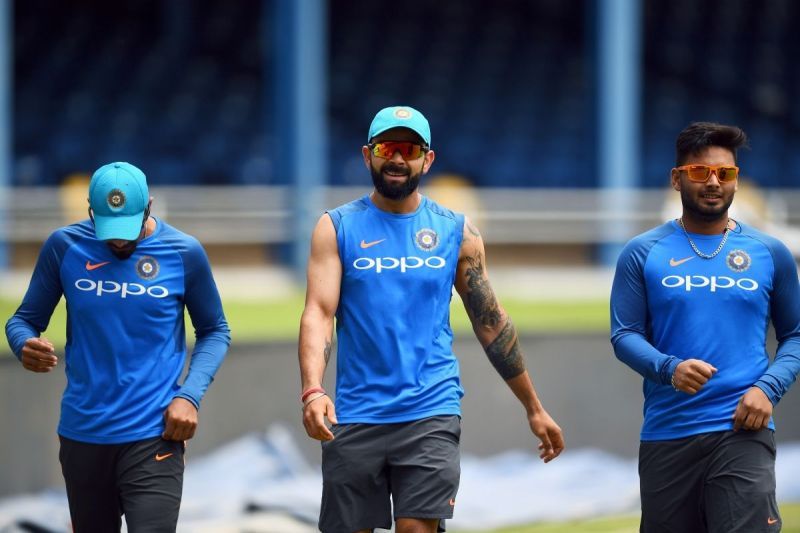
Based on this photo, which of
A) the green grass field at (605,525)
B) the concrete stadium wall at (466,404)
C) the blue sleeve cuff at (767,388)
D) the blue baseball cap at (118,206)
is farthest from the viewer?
the concrete stadium wall at (466,404)

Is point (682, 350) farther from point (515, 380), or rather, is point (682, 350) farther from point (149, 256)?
point (149, 256)

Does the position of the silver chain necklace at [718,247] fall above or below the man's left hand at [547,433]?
above

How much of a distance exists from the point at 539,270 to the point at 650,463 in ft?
30.6

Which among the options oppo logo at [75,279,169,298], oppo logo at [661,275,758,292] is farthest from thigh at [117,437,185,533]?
oppo logo at [661,275,758,292]

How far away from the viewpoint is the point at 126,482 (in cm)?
523

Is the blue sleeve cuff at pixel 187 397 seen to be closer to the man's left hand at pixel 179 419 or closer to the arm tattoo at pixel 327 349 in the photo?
the man's left hand at pixel 179 419

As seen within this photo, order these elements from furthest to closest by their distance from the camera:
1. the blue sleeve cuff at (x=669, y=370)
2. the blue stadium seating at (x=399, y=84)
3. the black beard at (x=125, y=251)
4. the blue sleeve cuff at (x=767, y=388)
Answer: the blue stadium seating at (x=399, y=84), the black beard at (x=125, y=251), the blue sleeve cuff at (x=767, y=388), the blue sleeve cuff at (x=669, y=370)

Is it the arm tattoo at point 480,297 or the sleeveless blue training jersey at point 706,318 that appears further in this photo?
the arm tattoo at point 480,297

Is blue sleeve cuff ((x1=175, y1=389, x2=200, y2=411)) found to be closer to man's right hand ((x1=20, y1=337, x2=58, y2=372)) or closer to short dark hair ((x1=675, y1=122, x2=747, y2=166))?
man's right hand ((x1=20, y1=337, x2=58, y2=372))

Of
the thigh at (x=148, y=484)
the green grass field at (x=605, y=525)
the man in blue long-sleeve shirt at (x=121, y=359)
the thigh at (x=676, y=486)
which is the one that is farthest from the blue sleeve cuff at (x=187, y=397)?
the green grass field at (x=605, y=525)

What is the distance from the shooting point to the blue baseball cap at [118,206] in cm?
519

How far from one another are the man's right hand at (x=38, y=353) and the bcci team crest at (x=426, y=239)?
4.33ft

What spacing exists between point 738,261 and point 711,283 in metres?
0.13

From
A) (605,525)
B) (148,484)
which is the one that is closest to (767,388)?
(148,484)
